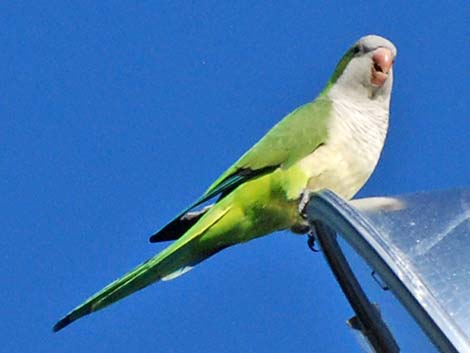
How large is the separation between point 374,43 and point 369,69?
10 centimetres

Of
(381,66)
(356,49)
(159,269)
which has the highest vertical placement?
(356,49)

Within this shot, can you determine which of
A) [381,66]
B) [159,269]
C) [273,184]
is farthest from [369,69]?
[159,269]

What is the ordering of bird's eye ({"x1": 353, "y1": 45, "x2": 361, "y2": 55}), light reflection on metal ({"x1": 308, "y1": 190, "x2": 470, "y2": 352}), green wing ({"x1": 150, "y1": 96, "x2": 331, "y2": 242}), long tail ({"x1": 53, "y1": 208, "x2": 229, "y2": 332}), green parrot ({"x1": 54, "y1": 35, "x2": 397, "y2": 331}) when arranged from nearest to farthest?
light reflection on metal ({"x1": 308, "y1": 190, "x2": 470, "y2": 352}) < long tail ({"x1": 53, "y1": 208, "x2": 229, "y2": 332}) < green parrot ({"x1": 54, "y1": 35, "x2": 397, "y2": 331}) < green wing ({"x1": 150, "y1": 96, "x2": 331, "y2": 242}) < bird's eye ({"x1": 353, "y1": 45, "x2": 361, "y2": 55})

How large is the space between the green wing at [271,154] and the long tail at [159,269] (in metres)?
0.05

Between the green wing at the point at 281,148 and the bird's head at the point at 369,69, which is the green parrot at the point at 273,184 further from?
the bird's head at the point at 369,69

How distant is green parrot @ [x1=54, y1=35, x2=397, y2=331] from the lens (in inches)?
135

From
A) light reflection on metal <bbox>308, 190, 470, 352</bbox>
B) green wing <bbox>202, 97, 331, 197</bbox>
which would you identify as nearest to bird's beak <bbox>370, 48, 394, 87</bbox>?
green wing <bbox>202, 97, 331, 197</bbox>

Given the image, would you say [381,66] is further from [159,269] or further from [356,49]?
[159,269]

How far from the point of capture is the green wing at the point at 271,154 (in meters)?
3.54

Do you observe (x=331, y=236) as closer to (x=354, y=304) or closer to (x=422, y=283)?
(x=354, y=304)

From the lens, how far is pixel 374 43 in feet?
13.0

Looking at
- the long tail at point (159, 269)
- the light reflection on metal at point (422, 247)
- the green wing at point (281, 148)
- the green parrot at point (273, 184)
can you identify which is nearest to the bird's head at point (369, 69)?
the green parrot at point (273, 184)

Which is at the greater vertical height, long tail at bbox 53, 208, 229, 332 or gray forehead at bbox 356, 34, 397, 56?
gray forehead at bbox 356, 34, 397, 56

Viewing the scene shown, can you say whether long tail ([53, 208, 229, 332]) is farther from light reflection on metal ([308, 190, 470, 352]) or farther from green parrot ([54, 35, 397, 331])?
light reflection on metal ([308, 190, 470, 352])
